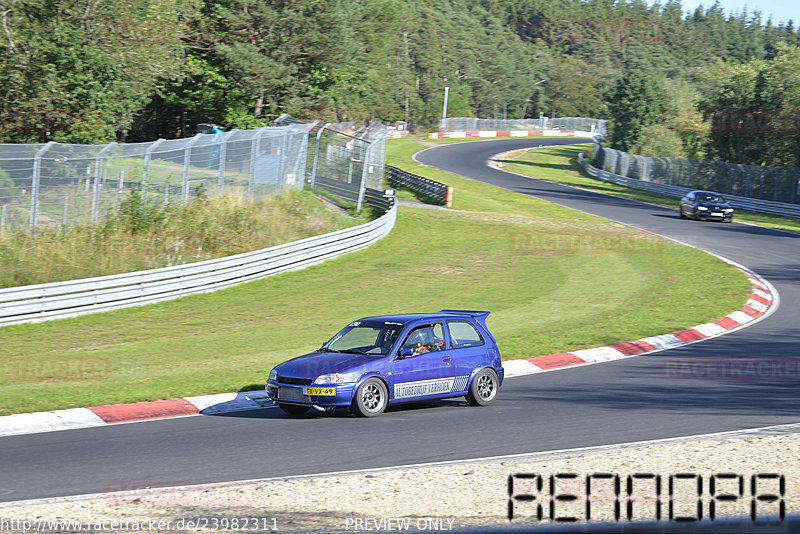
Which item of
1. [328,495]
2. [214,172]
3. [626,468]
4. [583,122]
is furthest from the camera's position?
[583,122]

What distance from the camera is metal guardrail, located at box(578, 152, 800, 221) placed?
150ft

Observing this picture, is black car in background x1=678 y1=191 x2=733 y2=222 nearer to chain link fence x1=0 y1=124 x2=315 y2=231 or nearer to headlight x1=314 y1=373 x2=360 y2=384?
chain link fence x1=0 y1=124 x2=315 y2=231

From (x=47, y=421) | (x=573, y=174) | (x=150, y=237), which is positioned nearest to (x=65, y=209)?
(x=150, y=237)

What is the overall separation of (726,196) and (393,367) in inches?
1791

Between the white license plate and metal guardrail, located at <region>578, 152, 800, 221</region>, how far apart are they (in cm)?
4003

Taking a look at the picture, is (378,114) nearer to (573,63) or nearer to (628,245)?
(573,63)

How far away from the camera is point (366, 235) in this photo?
29359 mm

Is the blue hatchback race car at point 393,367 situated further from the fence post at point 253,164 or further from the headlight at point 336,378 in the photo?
the fence post at point 253,164

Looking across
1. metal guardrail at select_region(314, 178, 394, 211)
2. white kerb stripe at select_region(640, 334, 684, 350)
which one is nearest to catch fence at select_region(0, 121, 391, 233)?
metal guardrail at select_region(314, 178, 394, 211)

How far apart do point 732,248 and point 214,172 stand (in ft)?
62.6

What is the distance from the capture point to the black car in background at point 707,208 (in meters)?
40.7

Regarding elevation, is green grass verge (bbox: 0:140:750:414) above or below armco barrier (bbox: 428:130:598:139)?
below

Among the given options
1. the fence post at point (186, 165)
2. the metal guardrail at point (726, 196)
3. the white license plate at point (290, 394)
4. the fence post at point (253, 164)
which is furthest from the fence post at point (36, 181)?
the metal guardrail at point (726, 196)

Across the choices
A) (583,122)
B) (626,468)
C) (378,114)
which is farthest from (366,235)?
(583,122)
